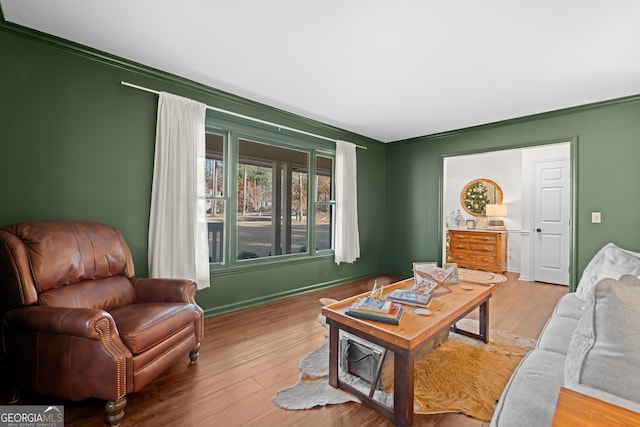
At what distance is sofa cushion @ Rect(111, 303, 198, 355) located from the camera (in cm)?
173

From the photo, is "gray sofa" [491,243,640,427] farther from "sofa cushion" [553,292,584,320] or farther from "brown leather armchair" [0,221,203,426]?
"brown leather armchair" [0,221,203,426]

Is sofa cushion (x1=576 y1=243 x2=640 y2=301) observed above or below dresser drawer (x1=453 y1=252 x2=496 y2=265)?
above

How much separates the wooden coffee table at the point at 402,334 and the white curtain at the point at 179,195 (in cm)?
171

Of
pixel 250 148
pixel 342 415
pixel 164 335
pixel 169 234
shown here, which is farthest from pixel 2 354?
pixel 250 148

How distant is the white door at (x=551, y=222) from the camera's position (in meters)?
4.81

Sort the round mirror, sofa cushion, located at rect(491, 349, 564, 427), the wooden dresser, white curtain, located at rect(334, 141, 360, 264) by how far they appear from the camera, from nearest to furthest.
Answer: sofa cushion, located at rect(491, 349, 564, 427)
white curtain, located at rect(334, 141, 360, 264)
the wooden dresser
the round mirror

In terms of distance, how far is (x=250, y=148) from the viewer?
3805 millimetres

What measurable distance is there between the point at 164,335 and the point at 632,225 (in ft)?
15.6

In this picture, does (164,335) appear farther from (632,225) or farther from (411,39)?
(632,225)

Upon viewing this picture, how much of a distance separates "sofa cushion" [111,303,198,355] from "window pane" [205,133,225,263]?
128 cm

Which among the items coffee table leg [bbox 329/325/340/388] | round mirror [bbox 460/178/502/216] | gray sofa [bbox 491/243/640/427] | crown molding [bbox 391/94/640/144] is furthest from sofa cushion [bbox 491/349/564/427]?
round mirror [bbox 460/178/502/216]

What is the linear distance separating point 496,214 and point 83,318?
21.9ft

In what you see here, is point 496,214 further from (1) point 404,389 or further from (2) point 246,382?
(2) point 246,382

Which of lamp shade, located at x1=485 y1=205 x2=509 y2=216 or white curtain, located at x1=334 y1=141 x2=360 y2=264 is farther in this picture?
lamp shade, located at x1=485 y1=205 x2=509 y2=216
